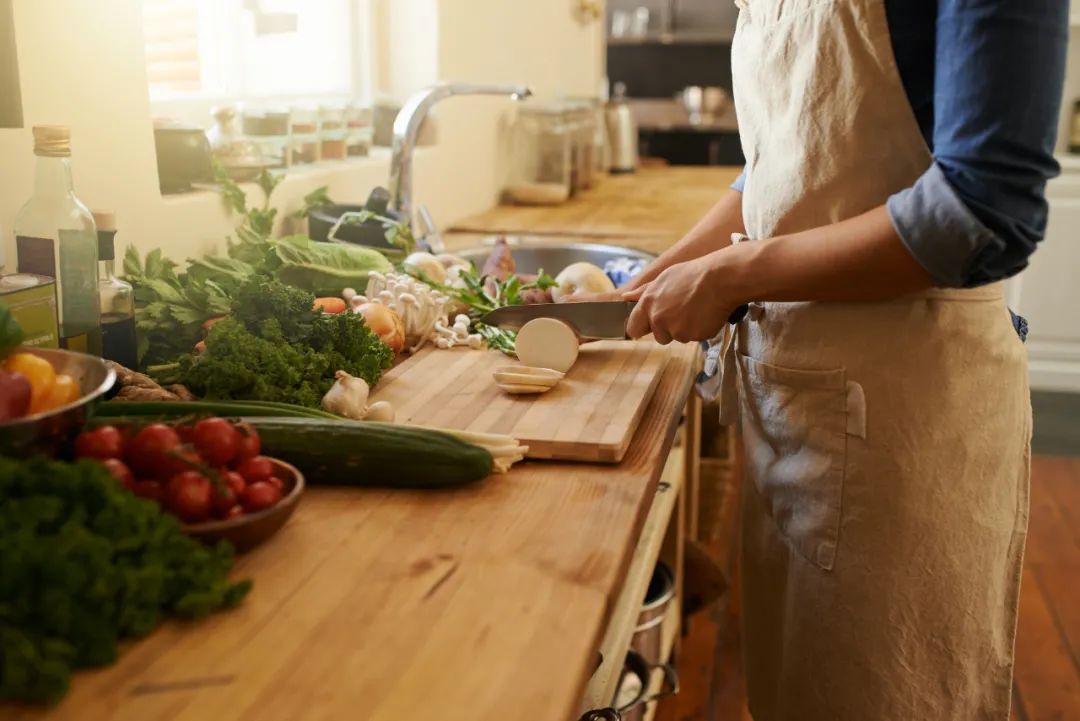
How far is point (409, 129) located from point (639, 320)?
87cm

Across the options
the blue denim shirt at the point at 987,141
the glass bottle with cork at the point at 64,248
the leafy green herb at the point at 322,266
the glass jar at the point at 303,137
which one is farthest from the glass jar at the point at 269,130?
the blue denim shirt at the point at 987,141

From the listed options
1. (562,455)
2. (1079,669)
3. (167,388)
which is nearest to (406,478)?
(562,455)

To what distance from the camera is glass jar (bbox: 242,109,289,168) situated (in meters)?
1.95

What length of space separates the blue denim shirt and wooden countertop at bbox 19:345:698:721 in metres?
0.37

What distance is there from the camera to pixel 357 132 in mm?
2299

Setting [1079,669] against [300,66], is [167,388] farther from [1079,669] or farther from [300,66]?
[1079,669]

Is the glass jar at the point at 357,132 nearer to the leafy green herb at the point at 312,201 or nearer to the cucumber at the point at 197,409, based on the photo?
the leafy green herb at the point at 312,201

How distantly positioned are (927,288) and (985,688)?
1.59 ft

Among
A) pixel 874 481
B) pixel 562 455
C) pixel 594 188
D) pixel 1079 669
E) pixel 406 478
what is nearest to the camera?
pixel 406 478

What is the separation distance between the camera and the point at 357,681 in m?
0.66

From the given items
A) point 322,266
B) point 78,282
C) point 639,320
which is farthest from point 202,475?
point 322,266

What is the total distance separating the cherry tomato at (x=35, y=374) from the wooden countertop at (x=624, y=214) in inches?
63.0

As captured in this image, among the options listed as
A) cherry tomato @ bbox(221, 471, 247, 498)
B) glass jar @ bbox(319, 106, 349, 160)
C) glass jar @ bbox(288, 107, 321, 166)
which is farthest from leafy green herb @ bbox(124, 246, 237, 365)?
glass jar @ bbox(319, 106, 349, 160)

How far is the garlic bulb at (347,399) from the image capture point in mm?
1120
